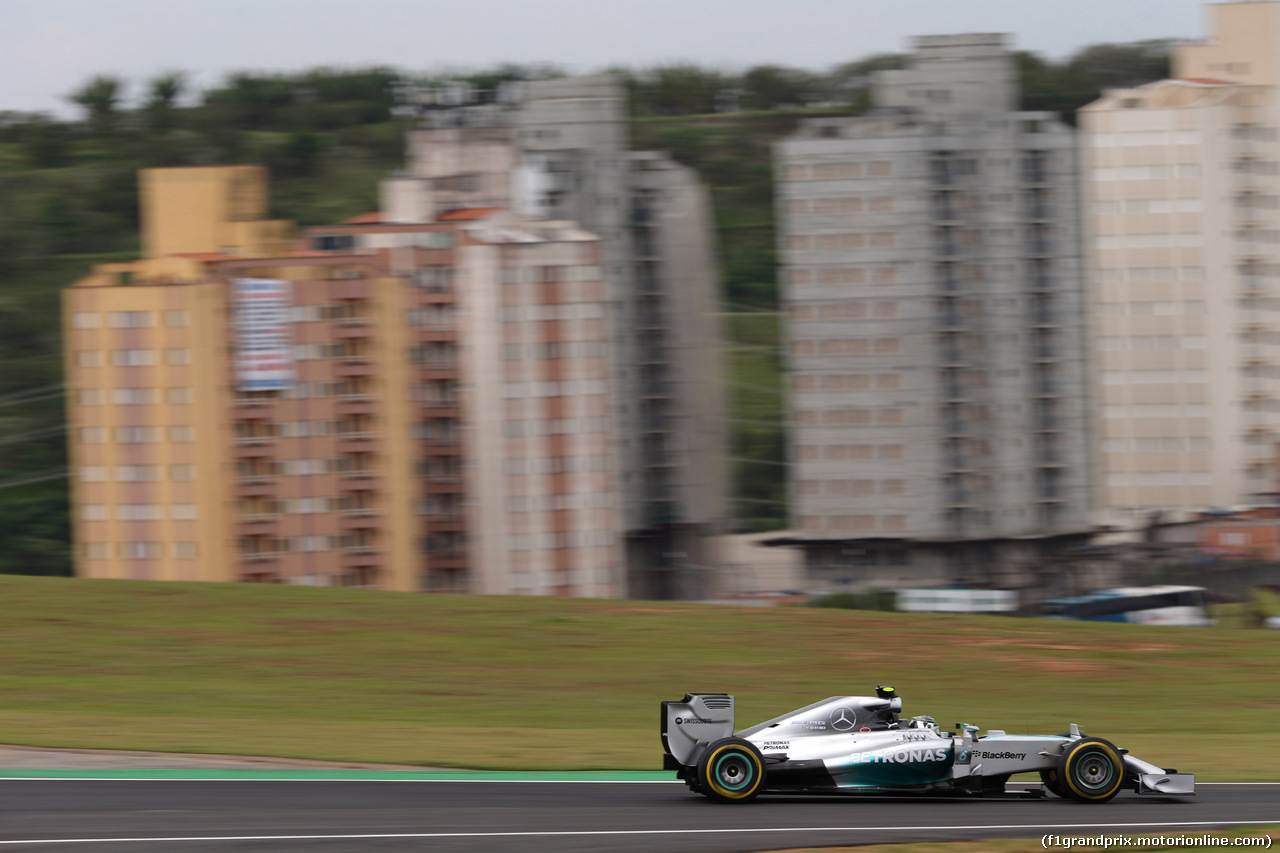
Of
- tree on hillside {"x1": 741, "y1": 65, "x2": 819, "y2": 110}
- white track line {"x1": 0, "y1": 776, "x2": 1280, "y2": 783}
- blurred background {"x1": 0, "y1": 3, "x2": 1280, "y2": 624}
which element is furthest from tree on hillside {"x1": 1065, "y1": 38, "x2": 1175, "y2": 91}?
white track line {"x1": 0, "y1": 776, "x2": 1280, "y2": 783}

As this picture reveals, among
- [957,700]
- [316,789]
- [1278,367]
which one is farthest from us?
[1278,367]

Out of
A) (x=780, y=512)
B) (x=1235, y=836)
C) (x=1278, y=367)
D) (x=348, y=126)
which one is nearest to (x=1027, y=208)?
(x=1278, y=367)

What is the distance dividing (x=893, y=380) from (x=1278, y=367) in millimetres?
27434

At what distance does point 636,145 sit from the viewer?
157 metres

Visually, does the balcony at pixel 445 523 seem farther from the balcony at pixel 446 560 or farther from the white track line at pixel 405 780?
the white track line at pixel 405 780

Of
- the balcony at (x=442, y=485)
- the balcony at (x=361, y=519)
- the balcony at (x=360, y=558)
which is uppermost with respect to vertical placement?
the balcony at (x=442, y=485)

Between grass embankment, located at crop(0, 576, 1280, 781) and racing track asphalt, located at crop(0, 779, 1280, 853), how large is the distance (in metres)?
3.18

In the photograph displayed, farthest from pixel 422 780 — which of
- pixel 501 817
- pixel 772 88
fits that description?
pixel 772 88

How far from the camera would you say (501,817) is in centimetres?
1569

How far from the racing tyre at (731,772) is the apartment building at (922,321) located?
2497 inches

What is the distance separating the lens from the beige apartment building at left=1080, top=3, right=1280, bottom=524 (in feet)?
283

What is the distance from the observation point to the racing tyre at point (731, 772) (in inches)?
638

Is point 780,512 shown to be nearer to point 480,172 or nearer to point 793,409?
point 793,409

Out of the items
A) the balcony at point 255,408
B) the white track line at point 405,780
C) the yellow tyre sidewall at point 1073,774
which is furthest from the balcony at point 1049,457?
the yellow tyre sidewall at point 1073,774
